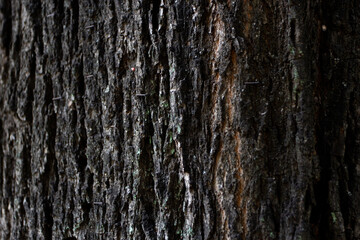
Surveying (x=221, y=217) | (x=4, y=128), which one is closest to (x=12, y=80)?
(x=4, y=128)

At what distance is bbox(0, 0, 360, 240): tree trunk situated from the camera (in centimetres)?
116

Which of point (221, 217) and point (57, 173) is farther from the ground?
point (57, 173)

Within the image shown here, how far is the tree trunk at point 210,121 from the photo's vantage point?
1163 millimetres

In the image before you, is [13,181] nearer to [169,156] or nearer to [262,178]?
[169,156]

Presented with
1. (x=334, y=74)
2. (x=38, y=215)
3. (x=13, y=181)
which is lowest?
(x=38, y=215)

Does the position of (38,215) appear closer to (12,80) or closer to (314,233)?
(12,80)

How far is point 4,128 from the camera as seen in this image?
159 centimetres

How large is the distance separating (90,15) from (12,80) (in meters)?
0.44

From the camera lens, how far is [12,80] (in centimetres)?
157

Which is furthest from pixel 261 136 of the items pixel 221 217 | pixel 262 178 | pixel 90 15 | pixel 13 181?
pixel 13 181

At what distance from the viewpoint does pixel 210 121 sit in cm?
120

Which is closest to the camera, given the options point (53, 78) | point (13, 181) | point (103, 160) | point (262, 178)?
point (262, 178)

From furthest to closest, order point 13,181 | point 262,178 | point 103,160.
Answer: point 13,181
point 103,160
point 262,178

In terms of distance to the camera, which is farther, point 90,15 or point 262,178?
point 90,15
